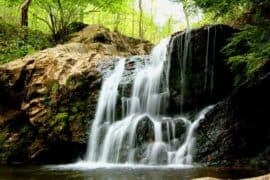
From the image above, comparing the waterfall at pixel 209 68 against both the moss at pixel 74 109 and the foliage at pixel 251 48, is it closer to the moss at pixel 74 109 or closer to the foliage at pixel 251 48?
the foliage at pixel 251 48

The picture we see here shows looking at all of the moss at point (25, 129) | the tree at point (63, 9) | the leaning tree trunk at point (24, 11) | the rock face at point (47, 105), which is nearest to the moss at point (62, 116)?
the rock face at point (47, 105)

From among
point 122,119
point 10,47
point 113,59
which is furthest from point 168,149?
point 10,47

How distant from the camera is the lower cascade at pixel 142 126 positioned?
10.8 metres

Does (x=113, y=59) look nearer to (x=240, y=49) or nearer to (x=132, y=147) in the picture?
(x=132, y=147)

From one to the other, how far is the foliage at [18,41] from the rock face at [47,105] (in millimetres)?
3773

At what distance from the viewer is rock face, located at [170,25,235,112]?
1186 centimetres

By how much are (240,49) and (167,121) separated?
2705 mm

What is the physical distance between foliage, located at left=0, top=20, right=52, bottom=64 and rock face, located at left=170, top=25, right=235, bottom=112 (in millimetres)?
8624

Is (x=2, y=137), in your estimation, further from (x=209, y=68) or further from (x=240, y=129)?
(x=240, y=129)

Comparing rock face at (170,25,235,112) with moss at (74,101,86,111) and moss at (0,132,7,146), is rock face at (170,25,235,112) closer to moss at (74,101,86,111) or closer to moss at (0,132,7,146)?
moss at (74,101,86,111)

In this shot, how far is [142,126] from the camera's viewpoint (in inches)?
451

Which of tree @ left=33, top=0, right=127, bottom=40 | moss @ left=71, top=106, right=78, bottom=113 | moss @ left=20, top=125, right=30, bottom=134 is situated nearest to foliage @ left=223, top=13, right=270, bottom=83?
moss @ left=71, top=106, right=78, bottom=113

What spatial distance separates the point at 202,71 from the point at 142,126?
2.38m

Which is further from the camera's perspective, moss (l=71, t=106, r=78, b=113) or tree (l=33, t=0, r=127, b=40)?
tree (l=33, t=0, r=127, b=40)
